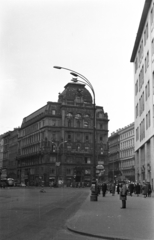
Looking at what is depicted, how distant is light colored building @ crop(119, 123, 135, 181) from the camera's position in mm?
120250

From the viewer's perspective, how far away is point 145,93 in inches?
→ 1881

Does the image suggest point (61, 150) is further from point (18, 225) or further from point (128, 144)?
point (18, 225)

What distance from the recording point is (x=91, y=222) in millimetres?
13555

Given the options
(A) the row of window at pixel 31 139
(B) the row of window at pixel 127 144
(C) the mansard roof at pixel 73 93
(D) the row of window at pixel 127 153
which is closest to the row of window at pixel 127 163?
(D) the row of window at pixel 127 153

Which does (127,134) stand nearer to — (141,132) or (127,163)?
(127,163)

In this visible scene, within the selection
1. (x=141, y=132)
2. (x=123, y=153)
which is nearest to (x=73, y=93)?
(x=123, y=153)

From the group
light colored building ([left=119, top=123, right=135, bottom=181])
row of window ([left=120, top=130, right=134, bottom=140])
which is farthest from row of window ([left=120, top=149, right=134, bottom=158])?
row of window ([left=120, top=130, right=134, bottom=140])

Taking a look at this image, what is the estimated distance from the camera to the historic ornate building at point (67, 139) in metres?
108

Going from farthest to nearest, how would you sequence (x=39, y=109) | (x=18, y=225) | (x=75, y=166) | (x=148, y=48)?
1. (x=39, y=109)
2. (x=75, y=166)
3. (x=148, y=48)
4. (x=18, y=225)

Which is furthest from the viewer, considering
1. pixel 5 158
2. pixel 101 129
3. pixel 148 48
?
pixel 5 158

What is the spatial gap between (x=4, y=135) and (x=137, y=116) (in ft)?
374

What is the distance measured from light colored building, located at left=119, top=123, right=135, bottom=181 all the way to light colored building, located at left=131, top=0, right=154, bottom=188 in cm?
6365

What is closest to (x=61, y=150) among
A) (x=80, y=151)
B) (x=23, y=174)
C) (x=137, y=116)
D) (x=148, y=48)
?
(x=80, y=151)

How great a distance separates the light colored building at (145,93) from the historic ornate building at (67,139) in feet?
175
